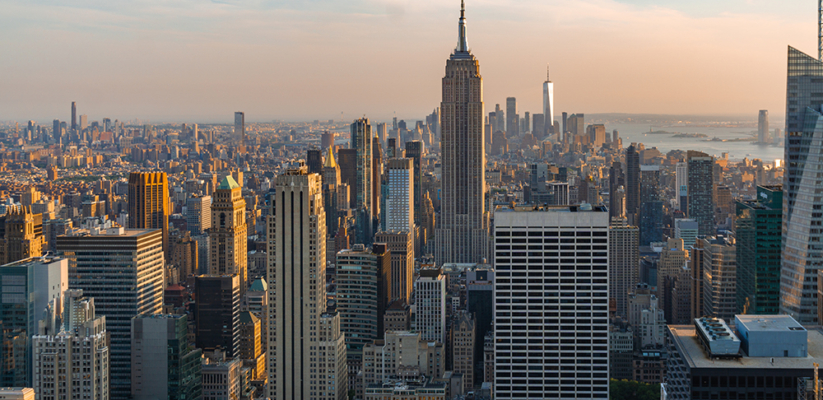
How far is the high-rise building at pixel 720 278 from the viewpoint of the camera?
29.6 metres

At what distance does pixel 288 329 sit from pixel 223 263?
16.0 meters

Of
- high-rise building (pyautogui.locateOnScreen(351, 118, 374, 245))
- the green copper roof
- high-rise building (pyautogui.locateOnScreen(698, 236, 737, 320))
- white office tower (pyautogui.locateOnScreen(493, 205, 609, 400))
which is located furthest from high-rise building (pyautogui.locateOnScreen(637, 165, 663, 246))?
white office tower (pyautogui.locateOnScreen(493, 205, 609, 400))

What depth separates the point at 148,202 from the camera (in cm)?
4950

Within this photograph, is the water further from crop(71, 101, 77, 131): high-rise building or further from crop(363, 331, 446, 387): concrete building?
crop(71, 101, 77, 131): high-rise building

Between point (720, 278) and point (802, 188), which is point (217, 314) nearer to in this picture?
point (720, 278)

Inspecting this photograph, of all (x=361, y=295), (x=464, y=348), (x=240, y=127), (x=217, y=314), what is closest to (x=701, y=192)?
(x=464, y=348)

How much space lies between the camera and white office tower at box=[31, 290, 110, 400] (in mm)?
21391

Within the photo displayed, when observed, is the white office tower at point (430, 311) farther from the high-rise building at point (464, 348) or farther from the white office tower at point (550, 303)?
the white office tower at point (550, 303)

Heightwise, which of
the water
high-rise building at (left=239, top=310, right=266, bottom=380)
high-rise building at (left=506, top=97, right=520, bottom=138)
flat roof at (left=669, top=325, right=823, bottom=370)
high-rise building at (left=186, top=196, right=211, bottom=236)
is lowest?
high-rise building at (left=239, top=310, right=266, bottom=380)

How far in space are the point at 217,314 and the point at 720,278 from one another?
18744 mm

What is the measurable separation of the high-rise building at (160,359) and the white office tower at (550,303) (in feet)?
33.1

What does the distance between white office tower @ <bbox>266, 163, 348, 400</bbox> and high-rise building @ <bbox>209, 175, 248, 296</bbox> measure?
14.0 m

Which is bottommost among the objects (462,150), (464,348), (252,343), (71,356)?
(252,343)

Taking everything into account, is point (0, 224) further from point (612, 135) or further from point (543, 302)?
point (612, 135)
